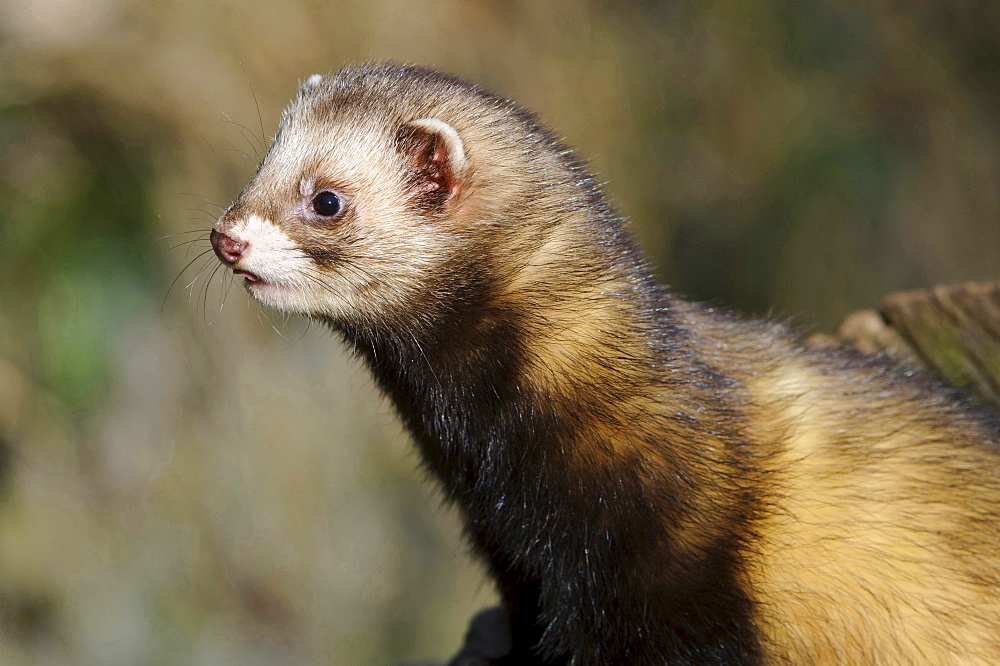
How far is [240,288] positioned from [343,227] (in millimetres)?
2816

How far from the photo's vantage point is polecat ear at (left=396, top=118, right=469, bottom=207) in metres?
2.06

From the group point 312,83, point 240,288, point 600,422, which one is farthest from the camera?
point 240,288

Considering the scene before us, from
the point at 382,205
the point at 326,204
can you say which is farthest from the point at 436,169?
the point at 326,204

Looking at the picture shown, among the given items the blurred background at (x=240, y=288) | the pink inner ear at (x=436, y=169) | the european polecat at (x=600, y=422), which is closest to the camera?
the european polecat at (x=600, y=422)

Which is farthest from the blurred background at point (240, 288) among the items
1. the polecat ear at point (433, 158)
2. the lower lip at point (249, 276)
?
the polecat ear at point (433, 158)

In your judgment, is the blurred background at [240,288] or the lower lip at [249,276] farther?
the blurred background at [240,288]

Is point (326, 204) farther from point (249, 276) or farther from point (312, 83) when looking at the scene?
point (312, 83)

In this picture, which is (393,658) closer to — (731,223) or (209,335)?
(209,335)

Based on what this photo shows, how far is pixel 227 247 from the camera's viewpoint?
2010mm

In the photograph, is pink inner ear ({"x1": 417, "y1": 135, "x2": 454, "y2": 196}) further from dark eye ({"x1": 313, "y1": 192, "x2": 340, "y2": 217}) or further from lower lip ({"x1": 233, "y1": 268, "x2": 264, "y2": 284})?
lower lip ({"x1": 233, "y1": 268, "x2": 264, "y2": 284})

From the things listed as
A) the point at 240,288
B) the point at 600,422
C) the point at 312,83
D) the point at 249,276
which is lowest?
the point at 600,422

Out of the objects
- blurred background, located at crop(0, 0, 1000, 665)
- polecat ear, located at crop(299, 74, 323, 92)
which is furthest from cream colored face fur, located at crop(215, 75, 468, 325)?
blurred background, located at crop(0, 0, 1000, 665)

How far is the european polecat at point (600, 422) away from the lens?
1.97m

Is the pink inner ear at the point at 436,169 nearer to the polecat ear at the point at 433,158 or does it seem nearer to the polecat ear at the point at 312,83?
the polecat ear at the point at 433,158
